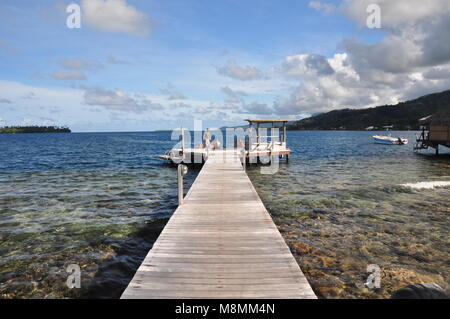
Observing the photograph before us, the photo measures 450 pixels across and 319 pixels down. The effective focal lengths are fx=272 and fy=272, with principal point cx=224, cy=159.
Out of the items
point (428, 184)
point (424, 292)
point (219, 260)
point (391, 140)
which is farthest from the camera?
point (391, 140)

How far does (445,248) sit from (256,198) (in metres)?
6.12

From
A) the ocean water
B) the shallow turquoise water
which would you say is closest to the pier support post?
the ocean water

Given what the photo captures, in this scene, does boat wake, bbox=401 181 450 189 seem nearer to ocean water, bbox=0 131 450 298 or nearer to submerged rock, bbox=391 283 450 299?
ocean water, bbox=0 131 450 298

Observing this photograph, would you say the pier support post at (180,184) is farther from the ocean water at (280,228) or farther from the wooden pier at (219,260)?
the ocean water at (280,228)

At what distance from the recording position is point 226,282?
15.4ft

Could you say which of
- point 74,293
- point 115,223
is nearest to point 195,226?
point 74,293

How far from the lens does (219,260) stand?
18.1ft

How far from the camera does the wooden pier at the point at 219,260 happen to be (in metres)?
4.44

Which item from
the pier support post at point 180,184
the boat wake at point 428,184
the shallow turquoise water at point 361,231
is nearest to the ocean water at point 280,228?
the shallow turquoise water at point 361,231

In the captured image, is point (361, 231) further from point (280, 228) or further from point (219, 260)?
point (219, 260)

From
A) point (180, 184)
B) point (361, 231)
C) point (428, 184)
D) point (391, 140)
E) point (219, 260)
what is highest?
point (391, 140)

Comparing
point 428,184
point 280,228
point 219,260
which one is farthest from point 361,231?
point 428,184

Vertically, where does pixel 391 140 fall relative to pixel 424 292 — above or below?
above
